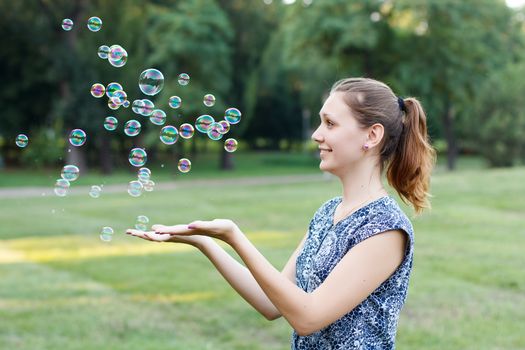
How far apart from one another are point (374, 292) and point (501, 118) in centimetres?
3324

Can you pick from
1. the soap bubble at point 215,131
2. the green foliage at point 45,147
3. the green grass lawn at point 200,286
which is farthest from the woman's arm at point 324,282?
the green foliage at point 45,147

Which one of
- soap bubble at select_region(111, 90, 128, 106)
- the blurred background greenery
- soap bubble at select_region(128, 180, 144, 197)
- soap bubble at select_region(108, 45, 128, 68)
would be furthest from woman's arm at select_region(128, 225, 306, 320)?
the blurred background greenery

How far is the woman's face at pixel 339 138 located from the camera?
2363 mm

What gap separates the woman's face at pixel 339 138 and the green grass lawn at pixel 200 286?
11.1 ft

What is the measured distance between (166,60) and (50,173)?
791cm

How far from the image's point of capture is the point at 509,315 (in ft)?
20.2

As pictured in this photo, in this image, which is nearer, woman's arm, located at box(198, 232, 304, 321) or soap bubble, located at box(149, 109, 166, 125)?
woman's arm, located at box(198, 232, 304, 321)

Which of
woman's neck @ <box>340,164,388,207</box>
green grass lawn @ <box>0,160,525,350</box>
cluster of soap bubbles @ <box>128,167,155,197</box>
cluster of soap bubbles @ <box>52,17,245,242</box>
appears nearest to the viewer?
woman's neck @ <box>340,164,388,207</box>

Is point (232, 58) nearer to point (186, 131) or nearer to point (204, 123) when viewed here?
point (186, 131)

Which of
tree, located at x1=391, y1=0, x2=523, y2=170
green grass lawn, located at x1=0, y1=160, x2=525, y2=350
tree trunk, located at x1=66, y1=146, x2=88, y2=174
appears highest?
tree, located at x1=391, y1=0, x2=523, y2=170

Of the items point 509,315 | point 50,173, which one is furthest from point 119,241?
point 50,173

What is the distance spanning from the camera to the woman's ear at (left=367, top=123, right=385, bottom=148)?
94.7 inches

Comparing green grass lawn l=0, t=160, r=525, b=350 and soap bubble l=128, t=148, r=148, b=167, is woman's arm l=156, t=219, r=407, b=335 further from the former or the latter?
green grass lawn l=0, t=160, r=525, b=350

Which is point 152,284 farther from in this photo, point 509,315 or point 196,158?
point 196,158
